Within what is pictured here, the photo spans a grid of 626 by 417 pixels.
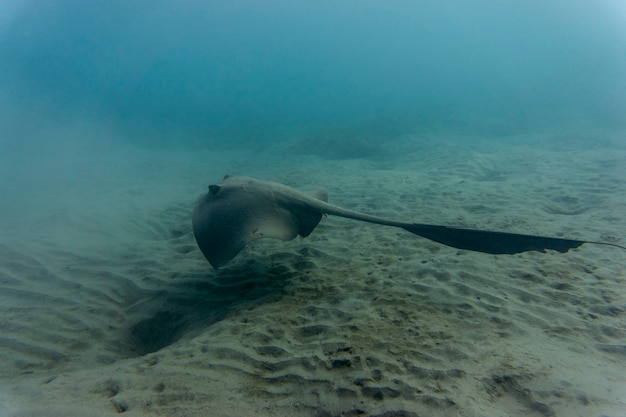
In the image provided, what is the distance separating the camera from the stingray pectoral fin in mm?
2920

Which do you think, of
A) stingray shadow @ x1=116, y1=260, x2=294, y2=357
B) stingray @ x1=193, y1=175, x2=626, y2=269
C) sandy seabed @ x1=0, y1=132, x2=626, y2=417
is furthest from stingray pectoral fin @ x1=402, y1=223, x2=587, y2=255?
stingray shadow @ x1=116, y1=260, x2=294, y2=357

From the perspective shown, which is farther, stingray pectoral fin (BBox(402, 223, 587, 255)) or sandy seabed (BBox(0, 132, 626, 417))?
stingray pectoral fin (BBox(402, 223, 587, 255))

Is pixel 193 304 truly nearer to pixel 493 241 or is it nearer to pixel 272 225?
pixel 272 225

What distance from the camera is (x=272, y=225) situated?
3729 millimetres

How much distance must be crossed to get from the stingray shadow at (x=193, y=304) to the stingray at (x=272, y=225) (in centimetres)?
72

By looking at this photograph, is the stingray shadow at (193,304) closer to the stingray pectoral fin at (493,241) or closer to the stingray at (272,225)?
the stingray at (272,225)

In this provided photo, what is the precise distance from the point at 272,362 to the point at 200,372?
0.56 m

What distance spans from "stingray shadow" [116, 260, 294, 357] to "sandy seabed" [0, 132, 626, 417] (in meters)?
0.02

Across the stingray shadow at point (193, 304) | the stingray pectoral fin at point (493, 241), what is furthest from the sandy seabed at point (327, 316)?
the stingray pectoral fin at point (493, 241)

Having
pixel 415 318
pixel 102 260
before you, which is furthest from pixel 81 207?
pixel 415 318

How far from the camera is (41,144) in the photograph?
20609 millimetres

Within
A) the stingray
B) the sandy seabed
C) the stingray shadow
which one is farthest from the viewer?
the stingray shadow

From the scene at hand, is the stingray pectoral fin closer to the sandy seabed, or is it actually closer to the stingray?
the stingray

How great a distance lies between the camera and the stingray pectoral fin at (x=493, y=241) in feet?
9.58
